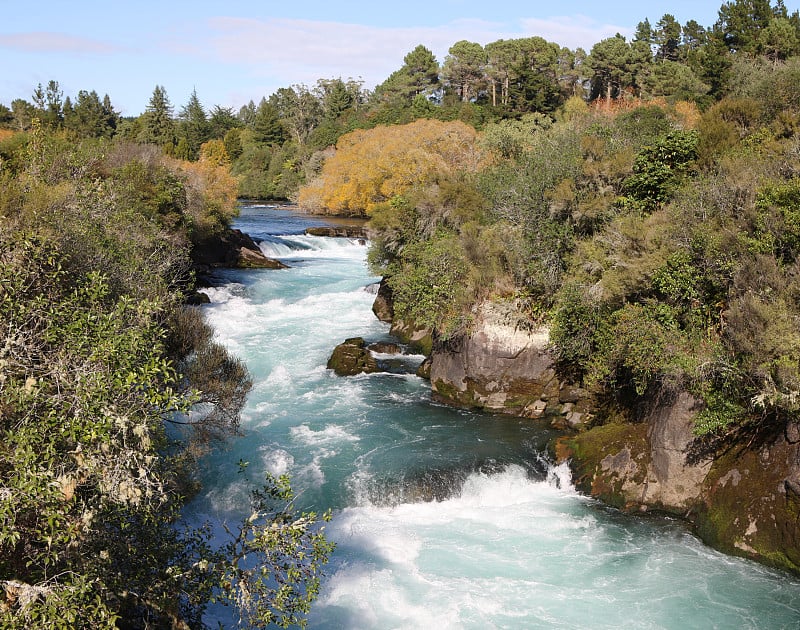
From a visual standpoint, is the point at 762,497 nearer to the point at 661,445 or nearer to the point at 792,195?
the point at 661,445

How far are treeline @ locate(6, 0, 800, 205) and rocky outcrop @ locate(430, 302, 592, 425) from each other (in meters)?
35.4

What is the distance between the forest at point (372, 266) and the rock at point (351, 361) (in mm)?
2530

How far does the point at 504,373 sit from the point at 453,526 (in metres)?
7.11

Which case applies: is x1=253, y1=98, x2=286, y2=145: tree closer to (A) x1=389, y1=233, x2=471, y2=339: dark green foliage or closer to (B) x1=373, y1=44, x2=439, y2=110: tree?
(B) x1=373, y1=44, x2=439, y2=110: tree

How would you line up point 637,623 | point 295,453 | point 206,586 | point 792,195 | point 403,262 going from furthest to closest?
point 403,262, point 295,453, point 792,195, point 637,623, point 206,586

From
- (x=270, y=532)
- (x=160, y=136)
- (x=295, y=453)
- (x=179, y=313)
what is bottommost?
(x=295, y=453)

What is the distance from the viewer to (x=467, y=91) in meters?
92.2

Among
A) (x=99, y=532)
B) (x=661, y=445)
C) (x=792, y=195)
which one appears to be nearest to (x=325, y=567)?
(x=99, y=532)

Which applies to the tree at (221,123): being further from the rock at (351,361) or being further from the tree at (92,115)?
the rock at (351,361)

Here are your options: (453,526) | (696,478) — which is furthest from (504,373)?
(696,478)

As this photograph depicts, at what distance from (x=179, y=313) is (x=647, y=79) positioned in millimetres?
66327

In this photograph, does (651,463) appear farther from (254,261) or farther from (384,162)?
(384,162)

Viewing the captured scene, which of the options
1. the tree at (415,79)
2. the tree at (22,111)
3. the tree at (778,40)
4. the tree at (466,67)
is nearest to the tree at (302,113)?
the tree at (415,79)

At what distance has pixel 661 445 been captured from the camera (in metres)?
17.1
